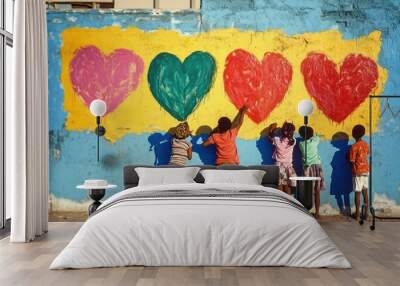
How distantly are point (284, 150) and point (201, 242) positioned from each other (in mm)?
3539

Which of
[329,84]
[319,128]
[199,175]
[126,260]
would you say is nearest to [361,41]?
[329,84]

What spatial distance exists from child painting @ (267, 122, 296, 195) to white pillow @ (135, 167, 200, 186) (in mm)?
1361

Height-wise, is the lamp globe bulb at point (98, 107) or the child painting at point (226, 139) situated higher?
the lamp globe bulb at point (98, 107)

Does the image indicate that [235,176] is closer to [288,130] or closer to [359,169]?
[288,130]

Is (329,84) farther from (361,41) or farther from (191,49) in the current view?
(191,49)

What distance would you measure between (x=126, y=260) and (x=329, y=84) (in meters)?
4.56

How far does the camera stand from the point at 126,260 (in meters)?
4.91

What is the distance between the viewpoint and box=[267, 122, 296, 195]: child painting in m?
8.14

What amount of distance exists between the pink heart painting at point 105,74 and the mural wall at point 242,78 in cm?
1

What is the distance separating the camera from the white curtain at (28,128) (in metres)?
6.39

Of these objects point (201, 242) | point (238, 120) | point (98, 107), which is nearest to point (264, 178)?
point (238, 120)

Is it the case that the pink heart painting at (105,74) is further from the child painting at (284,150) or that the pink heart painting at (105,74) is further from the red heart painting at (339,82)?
the red heart painting at (339,82)

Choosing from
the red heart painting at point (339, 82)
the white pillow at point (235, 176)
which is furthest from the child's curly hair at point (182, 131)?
the red heart painting at point (339, 82)

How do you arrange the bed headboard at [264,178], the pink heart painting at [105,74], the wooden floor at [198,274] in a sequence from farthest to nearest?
the pink heart painting at [105,74] → the bed headboard at [264,178] → the wooden floor at [198,274]
